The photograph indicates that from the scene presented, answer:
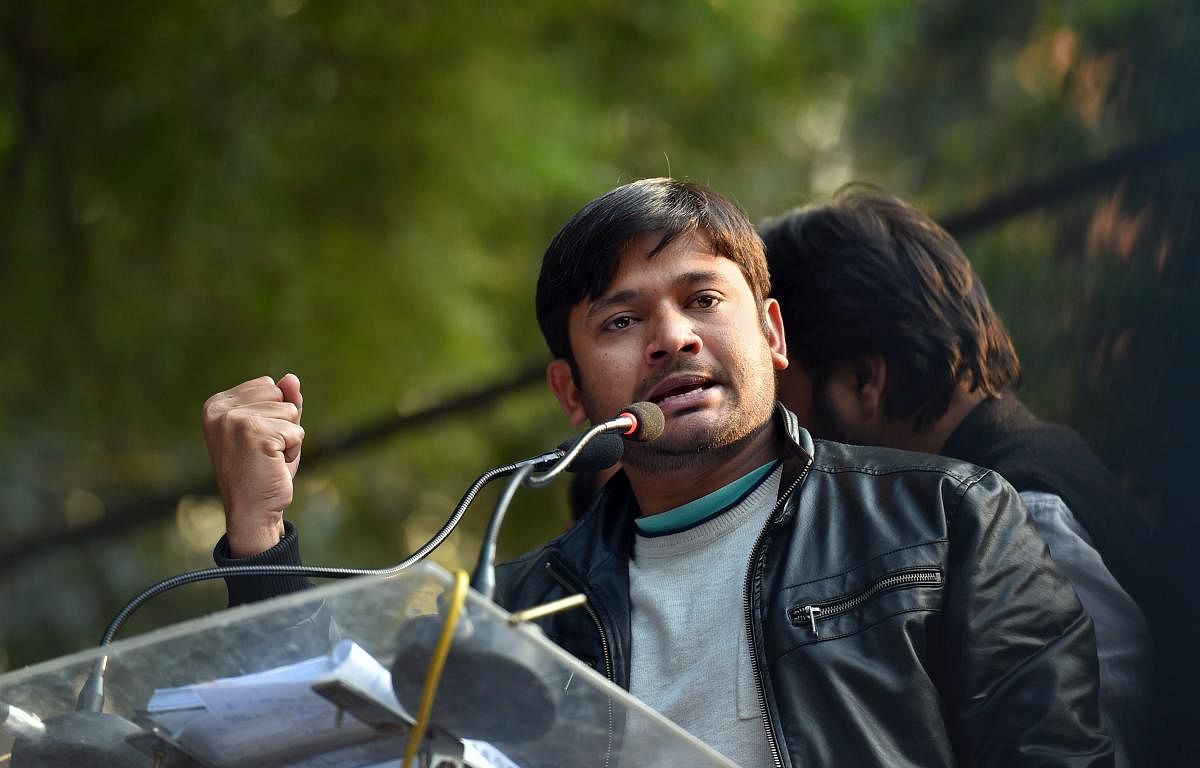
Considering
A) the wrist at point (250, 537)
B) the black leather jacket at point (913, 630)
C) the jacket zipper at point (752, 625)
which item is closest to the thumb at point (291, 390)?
the wrist at point (250, 537)

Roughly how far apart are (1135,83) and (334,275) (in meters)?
3.27

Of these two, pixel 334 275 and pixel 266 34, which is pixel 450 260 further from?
pixel 266 34

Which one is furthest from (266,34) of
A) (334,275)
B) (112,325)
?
(112,325)

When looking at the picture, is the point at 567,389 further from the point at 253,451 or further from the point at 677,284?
the point at 253,451

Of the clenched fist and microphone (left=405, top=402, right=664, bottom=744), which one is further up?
the clenched fist

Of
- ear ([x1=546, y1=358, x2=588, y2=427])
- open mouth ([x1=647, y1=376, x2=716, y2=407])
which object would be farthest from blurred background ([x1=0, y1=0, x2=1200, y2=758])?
open mouth ([x1=647, y1=376, x2=716, y2=407])

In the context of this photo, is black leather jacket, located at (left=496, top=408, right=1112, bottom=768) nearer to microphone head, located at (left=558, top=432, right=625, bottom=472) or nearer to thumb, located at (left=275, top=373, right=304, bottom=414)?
microphone head, located at (left=558, top=432, right=625, bottom=472)

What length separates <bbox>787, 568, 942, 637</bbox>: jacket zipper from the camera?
196 cm

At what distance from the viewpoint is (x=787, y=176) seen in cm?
665

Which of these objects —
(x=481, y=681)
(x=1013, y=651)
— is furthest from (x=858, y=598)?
(x=481, y=681)

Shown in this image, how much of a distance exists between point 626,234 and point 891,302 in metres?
0.68

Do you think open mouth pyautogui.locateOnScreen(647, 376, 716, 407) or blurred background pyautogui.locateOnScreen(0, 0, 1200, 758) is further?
blurred background pyautogui.locateOnScreen(0, 0, 1200, 758)

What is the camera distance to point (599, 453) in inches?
73.4

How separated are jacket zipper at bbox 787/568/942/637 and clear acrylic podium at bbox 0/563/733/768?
609 millimetres
